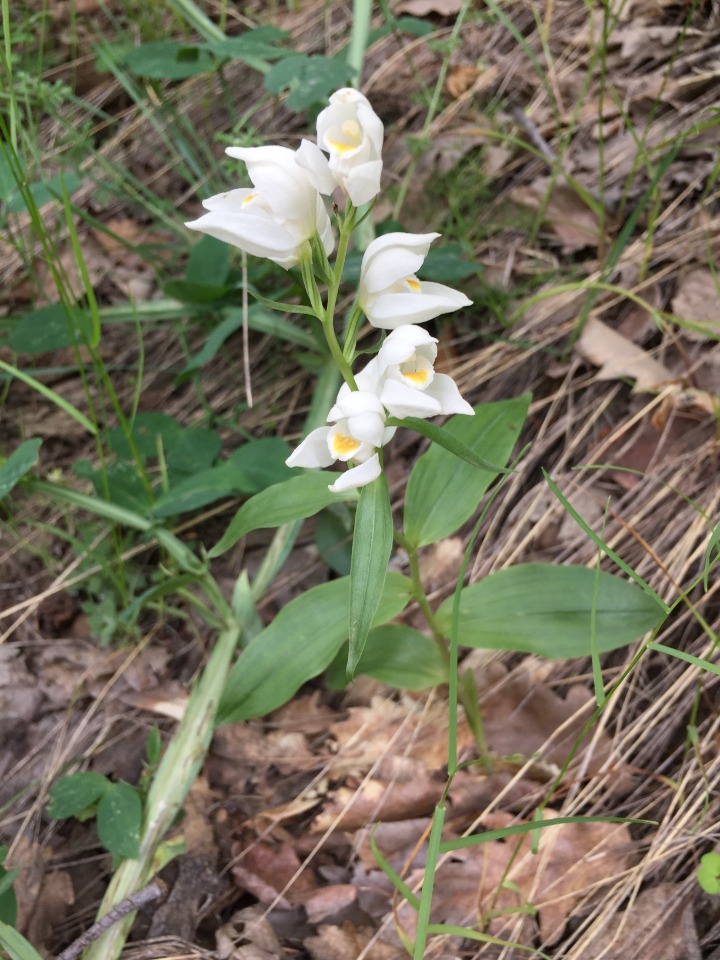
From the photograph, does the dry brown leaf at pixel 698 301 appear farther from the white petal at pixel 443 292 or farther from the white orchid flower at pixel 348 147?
the white orchid flower at pixel 348 147

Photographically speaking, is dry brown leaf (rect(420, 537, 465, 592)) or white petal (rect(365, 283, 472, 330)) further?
dry brown leaf (rect(420, 537, 465, 592))

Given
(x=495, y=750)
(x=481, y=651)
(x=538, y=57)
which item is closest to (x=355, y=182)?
(x=481, y=651)

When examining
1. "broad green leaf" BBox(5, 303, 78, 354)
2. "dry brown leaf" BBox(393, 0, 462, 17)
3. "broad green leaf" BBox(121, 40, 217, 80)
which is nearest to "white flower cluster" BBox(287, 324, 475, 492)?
"broad green leaf" BBox(5, 303, 78, 354)

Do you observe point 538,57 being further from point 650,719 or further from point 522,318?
point 650,719

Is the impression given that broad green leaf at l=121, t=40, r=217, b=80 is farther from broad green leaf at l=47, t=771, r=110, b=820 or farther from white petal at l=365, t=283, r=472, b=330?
broad green leaf at l=47, t=771, r=110, b=820

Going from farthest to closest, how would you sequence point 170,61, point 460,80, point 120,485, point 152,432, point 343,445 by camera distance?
point 460,80, point 170,61, point 152,432, point 120,485, point 343,445

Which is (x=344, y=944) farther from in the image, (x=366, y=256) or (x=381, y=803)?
(x=366, y=256)

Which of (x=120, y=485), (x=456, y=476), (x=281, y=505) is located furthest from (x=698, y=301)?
(x=120, y=485)
